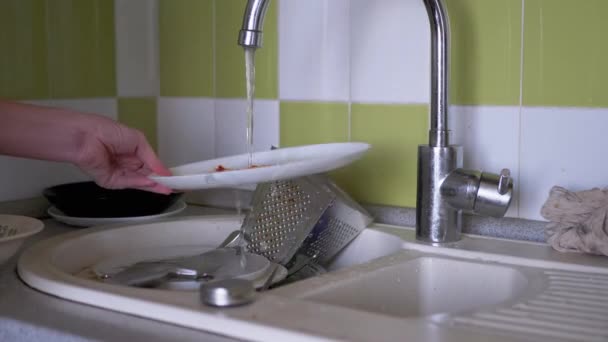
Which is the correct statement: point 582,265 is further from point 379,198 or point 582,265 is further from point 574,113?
point 379,198

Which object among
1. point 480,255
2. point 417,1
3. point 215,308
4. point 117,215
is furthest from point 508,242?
point 117,215

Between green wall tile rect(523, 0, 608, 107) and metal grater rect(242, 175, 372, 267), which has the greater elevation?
green wall tile rect(523, 0, 608, 107)

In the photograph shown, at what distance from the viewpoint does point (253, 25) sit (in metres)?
0.96

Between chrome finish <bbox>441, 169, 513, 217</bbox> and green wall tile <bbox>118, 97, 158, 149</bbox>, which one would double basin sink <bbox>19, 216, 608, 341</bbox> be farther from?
green wall tile <bbox>118, 97, 158, 149</bbox>

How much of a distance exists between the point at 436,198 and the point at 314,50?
37 cm

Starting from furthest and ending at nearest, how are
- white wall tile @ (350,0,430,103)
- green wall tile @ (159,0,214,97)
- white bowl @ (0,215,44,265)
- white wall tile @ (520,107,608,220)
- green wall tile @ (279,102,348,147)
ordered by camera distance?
green wall tile @ (159,0,214,97), green wall tile @ (279,102,348,147), white wall tile @ (350,0,430,103), white wall tile @ (520,107,608,220), white bowl @ (0,215,44,265)

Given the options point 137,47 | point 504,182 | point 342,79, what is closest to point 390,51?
point 342,79

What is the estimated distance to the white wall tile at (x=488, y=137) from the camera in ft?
3.45

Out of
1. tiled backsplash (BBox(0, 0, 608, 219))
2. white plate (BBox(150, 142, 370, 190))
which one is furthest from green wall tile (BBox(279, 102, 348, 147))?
white plate (BBox(150, 142, 370, 190))

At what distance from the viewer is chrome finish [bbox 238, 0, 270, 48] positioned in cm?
95

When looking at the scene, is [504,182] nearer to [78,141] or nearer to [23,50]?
[78,141]

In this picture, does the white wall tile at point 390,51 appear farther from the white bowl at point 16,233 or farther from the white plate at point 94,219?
the white bowl at point 16,233

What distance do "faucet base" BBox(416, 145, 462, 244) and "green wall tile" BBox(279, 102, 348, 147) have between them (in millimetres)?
237

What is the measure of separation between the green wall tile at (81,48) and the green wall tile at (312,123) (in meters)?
0.37
